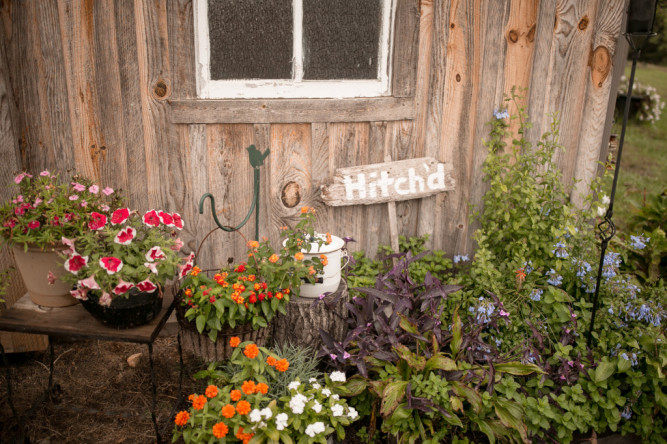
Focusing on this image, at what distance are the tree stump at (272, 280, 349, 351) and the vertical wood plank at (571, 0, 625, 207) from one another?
1.75 meters

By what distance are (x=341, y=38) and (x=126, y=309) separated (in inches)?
80.4

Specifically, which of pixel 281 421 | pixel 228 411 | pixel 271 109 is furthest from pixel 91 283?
pixel 271 109

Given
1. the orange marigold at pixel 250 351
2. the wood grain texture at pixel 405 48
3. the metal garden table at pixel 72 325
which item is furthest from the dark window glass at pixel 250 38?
the orange marigold at pixel 250 351

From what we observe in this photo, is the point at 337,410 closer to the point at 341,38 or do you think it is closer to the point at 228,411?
the point at 228,411

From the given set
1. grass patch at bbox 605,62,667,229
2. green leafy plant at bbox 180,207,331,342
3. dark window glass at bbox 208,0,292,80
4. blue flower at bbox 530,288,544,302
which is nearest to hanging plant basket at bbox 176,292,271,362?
green leafy plant at bbox 180,207,331,342

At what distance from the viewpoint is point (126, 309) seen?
2377mm

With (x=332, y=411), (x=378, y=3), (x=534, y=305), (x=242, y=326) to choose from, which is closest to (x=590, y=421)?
(x=534, y=305)

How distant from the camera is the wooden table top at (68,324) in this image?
2.41m

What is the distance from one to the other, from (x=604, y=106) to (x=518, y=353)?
183 cm

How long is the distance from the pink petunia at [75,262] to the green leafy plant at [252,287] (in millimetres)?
458

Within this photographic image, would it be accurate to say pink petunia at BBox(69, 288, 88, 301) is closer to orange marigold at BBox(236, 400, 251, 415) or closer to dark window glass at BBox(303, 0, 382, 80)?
orange marigold at BBox(236, 400, 251, 415)

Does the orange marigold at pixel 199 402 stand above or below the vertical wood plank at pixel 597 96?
below

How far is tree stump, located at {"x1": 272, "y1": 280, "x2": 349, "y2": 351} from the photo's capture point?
2.86 m

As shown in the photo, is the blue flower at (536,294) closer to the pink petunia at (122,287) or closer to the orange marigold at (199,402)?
the orange marigold at (199,402)
